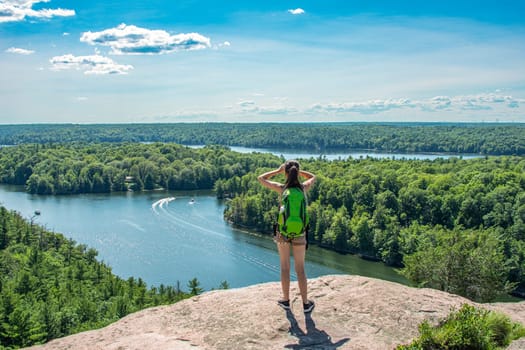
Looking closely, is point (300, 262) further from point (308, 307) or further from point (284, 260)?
point (308, 307)

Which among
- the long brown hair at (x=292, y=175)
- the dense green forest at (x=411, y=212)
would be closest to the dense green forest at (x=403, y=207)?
the dense green forest at (x=411, y=212)

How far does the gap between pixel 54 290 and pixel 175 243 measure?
20.8 m

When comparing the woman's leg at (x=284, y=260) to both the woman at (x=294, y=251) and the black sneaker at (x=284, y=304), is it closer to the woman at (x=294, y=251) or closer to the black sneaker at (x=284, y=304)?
the woman at (x=294, y=251)

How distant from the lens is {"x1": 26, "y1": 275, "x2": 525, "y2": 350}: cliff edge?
6.89 metres

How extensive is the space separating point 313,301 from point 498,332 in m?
2.62

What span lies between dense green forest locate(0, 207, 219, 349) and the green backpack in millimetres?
21056

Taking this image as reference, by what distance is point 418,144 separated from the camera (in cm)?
16888

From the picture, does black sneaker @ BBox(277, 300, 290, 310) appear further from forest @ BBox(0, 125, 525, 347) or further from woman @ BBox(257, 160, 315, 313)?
forest @ BBox(0, 125, 525, 347)

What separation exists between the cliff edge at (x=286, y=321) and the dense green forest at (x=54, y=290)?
63.0ft

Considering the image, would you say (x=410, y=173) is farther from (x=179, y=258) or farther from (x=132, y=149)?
(x=132, y=149)

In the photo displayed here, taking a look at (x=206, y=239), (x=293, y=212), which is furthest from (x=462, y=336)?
(x=206, y=239)

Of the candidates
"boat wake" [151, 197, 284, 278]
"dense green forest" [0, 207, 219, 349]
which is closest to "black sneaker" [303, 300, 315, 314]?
"dense green forest" [0, 207, 219, 349]

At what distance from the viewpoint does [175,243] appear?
Result: 54.9 meters

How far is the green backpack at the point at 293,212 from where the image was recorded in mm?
7191
